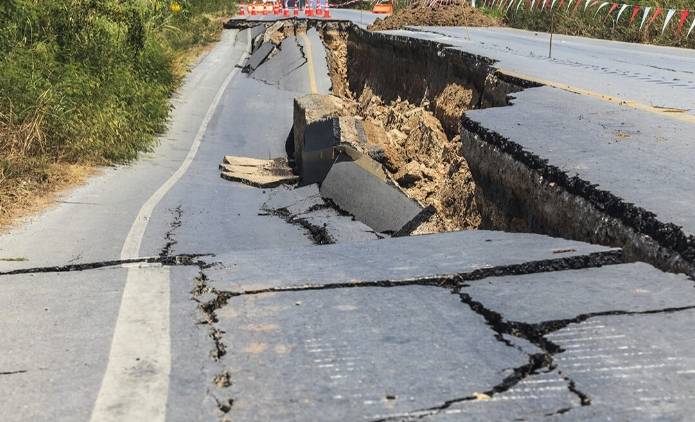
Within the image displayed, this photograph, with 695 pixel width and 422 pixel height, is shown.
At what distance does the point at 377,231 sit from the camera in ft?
26.6

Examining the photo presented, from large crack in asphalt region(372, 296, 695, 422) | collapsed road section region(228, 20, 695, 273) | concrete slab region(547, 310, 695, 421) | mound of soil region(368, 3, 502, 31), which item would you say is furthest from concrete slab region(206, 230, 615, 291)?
mound of soil region(368, 3, 502, 31)

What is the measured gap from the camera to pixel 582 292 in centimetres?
330

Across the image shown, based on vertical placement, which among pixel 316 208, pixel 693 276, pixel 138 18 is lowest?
pixel 316 208

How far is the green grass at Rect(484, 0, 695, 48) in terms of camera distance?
21031 millimetres

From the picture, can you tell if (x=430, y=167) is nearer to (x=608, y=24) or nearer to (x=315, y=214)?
(x=315, y=214)

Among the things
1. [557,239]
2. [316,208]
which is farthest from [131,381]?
[316,208]

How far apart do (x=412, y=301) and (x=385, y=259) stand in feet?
2.62

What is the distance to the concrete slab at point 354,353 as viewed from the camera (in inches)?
98.6

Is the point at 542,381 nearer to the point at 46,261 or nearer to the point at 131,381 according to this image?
the point at 131,381

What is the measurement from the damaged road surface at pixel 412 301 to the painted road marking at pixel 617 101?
31 cm

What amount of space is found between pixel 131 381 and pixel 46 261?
3179 millimetres

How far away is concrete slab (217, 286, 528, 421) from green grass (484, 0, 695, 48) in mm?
19488

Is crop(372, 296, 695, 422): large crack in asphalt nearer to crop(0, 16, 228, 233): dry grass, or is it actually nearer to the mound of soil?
crop(0, 16, 228, 233): dry grass

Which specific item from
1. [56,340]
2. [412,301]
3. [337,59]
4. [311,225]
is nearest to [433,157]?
[311,225]
